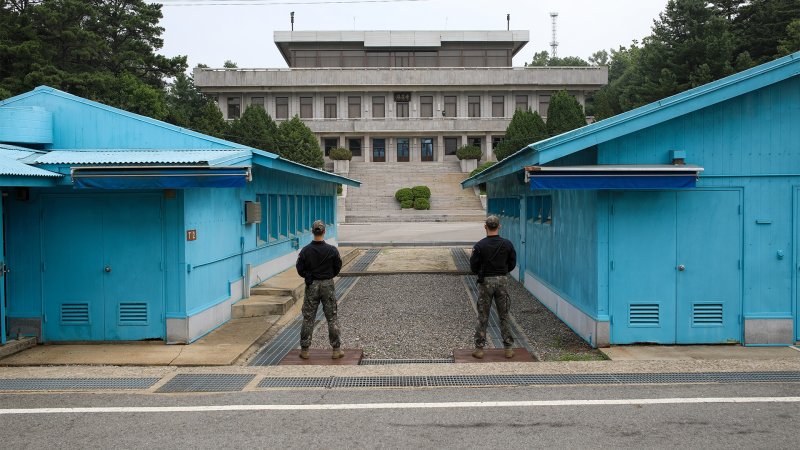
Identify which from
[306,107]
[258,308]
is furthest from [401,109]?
[258,308]

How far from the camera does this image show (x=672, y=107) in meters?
8.77

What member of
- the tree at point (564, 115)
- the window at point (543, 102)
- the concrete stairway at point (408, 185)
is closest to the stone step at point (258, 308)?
the concrete stairway at point (408, 185)

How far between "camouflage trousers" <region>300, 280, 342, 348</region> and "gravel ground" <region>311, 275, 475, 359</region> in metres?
0.75

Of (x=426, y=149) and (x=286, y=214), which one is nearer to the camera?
(x=286, y=214)

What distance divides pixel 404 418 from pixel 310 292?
9.43 feet

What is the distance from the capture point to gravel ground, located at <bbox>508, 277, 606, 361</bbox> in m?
8.80

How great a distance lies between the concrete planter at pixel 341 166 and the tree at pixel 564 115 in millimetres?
19078

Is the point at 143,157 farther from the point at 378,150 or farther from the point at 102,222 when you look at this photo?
the point at 378,150

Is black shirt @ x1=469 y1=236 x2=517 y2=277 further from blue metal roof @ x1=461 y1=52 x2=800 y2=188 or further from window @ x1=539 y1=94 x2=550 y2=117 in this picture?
window @ x1=539 y1=94 x2=550 y2=117

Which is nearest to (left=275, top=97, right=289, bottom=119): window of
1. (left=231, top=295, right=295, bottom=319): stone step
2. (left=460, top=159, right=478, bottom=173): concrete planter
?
(left=460, top=159, right=478, bottom=173): concrete planter

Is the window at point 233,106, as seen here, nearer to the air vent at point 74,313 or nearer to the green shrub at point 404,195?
the green shrub at point 404,195


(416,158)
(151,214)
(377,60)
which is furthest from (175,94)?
(151,214)

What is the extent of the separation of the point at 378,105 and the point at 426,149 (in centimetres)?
670

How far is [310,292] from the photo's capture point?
848 centimetres
